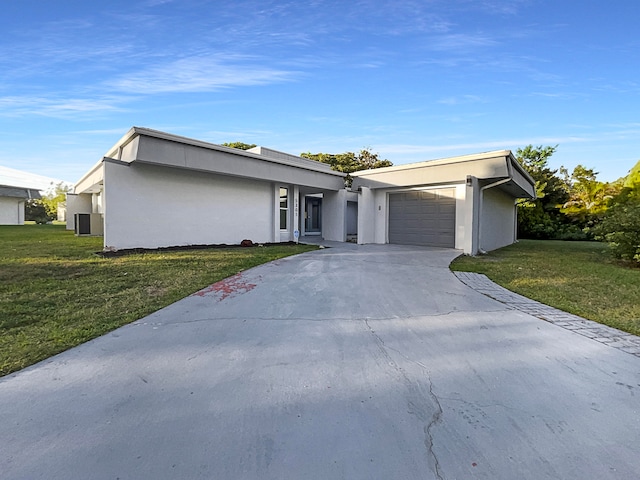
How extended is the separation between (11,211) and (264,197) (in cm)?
2997

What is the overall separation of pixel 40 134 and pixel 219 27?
1437cm

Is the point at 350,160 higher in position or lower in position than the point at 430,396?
higher

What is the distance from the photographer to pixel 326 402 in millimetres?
2322

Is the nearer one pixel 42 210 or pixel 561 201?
pixel 561 201

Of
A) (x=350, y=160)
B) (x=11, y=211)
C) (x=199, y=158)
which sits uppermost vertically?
(x=350, y=160)

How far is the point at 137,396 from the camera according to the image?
238 centimetres

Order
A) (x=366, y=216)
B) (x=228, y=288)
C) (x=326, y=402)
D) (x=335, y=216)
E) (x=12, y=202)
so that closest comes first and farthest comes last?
1. (x=326, y=402)
2. (x=228, y=288)
3. (x=366, y=216)
4. (x=335, y=216)
5. (x=12, y=202)

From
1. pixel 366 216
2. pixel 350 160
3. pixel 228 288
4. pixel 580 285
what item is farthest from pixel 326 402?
pixel 350 160

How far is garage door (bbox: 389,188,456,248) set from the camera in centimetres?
1309

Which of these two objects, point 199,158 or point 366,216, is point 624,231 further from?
point 199,158

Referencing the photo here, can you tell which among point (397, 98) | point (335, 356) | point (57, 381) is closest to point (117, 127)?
point (397, 98)

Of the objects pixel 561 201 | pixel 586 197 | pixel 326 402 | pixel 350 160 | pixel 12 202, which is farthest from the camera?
pixel 350 160

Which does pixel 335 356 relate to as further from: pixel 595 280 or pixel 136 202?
pixel 136 202

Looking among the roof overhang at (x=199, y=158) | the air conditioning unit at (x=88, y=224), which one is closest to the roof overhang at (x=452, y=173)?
the roof overhang at (x=199, y=158)
